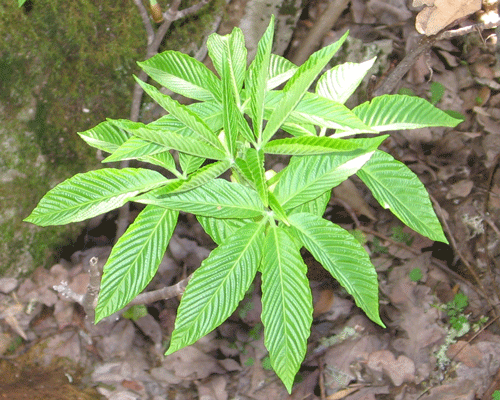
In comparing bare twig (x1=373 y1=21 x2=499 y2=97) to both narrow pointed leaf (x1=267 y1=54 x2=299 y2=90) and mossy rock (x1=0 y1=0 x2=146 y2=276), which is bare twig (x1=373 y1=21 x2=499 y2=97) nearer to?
narrow pointed leaf (x1=267 y1=54 x2=299 y2=90)

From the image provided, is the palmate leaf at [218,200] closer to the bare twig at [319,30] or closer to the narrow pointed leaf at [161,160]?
the narrow pointed leaf at [161,160]

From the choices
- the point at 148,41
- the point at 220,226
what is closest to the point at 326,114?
the point at 220,226

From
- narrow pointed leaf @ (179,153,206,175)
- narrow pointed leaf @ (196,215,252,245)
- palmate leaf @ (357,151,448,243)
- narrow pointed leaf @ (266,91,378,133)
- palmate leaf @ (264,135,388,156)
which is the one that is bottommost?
narrow pointed leaf @ (196,215,252,245)

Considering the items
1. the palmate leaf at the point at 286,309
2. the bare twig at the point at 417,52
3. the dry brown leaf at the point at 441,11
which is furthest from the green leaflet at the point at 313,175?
the bare twig at the point at 417,52

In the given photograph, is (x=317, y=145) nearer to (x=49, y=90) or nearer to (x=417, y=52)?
(x=417, y=52)

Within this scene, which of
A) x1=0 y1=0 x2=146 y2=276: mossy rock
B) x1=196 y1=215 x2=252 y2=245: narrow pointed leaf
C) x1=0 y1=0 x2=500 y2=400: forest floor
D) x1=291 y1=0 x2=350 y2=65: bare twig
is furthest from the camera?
x1=291 y1=0 x2=350 y2=65: bare twig

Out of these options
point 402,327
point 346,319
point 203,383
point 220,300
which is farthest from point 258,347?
point 220,300

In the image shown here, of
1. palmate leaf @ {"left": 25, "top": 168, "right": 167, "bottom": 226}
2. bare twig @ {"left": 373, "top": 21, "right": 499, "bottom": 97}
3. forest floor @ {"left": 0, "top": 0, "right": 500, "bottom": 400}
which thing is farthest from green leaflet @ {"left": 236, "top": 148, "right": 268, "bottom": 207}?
forest floor @ {"left": 0, "top": 0, "right": 500, "bottom": 400}
